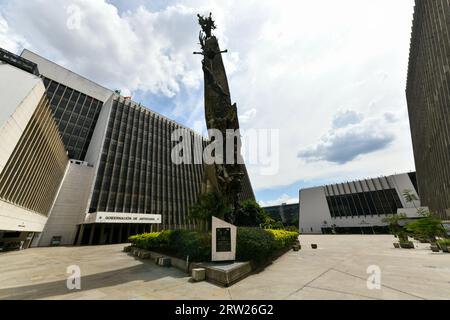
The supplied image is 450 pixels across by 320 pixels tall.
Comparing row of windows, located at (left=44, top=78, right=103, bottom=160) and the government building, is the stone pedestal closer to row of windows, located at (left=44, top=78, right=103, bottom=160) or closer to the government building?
the government building

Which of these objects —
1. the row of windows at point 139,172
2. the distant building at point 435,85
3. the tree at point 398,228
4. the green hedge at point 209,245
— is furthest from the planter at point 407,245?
the row of windows at point 139,172

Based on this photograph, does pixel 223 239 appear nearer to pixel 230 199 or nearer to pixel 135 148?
pixel 230 199

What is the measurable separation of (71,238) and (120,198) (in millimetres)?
10665

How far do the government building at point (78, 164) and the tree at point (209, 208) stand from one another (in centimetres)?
982

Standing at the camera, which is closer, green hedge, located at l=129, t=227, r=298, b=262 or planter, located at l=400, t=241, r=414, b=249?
green hedge, located at l=129, t=227, r=298, b=262

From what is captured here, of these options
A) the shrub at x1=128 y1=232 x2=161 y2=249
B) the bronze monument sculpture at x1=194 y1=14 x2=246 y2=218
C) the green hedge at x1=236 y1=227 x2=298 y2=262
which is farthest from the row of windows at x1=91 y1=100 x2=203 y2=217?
the green hedge at x1=236 y1=227 x2=298 y2=262

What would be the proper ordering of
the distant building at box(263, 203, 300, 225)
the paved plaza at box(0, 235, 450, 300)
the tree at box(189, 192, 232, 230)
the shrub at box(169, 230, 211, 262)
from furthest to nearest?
1. the distant building at box(263, 203, 300, 225)
2. the tree at box(189, 192, 232, 230)
3. the shrub at box(169, 230, 211, 262)
4. the paved plaza at box(0, 235, 450, 300)

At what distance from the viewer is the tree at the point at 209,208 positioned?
1367 centimetres

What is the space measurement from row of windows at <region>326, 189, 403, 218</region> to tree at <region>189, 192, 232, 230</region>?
6619 centimetres

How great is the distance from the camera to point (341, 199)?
6794 cm

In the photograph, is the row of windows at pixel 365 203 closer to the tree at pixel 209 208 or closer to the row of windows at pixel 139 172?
the row of windows at pixel 139 172

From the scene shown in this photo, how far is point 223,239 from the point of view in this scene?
34.3 ft

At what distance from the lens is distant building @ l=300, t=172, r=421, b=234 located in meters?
58.2

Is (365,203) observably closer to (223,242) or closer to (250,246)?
(250,246)
